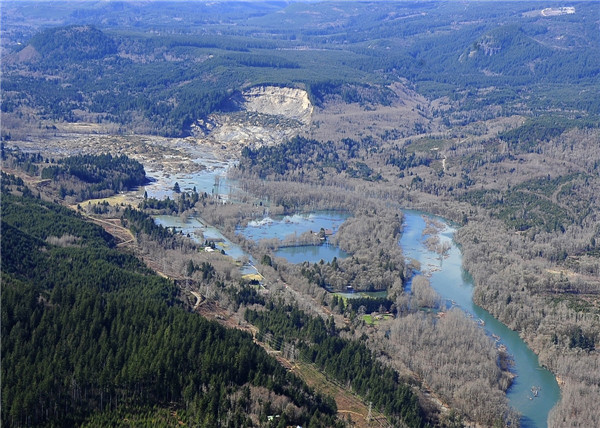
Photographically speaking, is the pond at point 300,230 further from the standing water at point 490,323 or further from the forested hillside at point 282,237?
the standing water at point 490,323

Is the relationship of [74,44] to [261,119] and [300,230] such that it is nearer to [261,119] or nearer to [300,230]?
[261,119]

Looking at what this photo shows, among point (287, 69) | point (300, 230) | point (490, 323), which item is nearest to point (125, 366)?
point (490, 323)

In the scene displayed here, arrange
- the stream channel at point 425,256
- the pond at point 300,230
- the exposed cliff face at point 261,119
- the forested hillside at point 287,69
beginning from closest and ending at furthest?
the stream channel at point 425,256 < the pond at point 300,230 < the exposed cliff face at point 261,119 < the forested hillside at point 287,69

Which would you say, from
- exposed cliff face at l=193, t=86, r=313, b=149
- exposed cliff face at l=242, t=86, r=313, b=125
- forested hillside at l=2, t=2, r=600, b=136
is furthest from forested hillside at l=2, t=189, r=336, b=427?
exposed cliff face at l=242, t=86, r=313, b=125

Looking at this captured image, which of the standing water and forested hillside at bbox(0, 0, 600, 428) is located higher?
forested hillside at bbox(0, 0, 600, 428)

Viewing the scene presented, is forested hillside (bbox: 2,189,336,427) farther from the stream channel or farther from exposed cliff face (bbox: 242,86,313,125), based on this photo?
exposed cliff face (bbox: 242,86,313,125)

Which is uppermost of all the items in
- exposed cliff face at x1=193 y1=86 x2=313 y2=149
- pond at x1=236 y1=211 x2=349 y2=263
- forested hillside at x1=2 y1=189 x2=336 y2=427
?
forested hillside at x1=2 y1=189 x2=336 y2=427

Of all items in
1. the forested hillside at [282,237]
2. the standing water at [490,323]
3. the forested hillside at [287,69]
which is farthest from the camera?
the forested hillside at [287,69]

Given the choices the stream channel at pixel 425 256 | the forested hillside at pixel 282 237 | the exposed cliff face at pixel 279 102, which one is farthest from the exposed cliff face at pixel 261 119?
the stream channel at pixel 425 256
